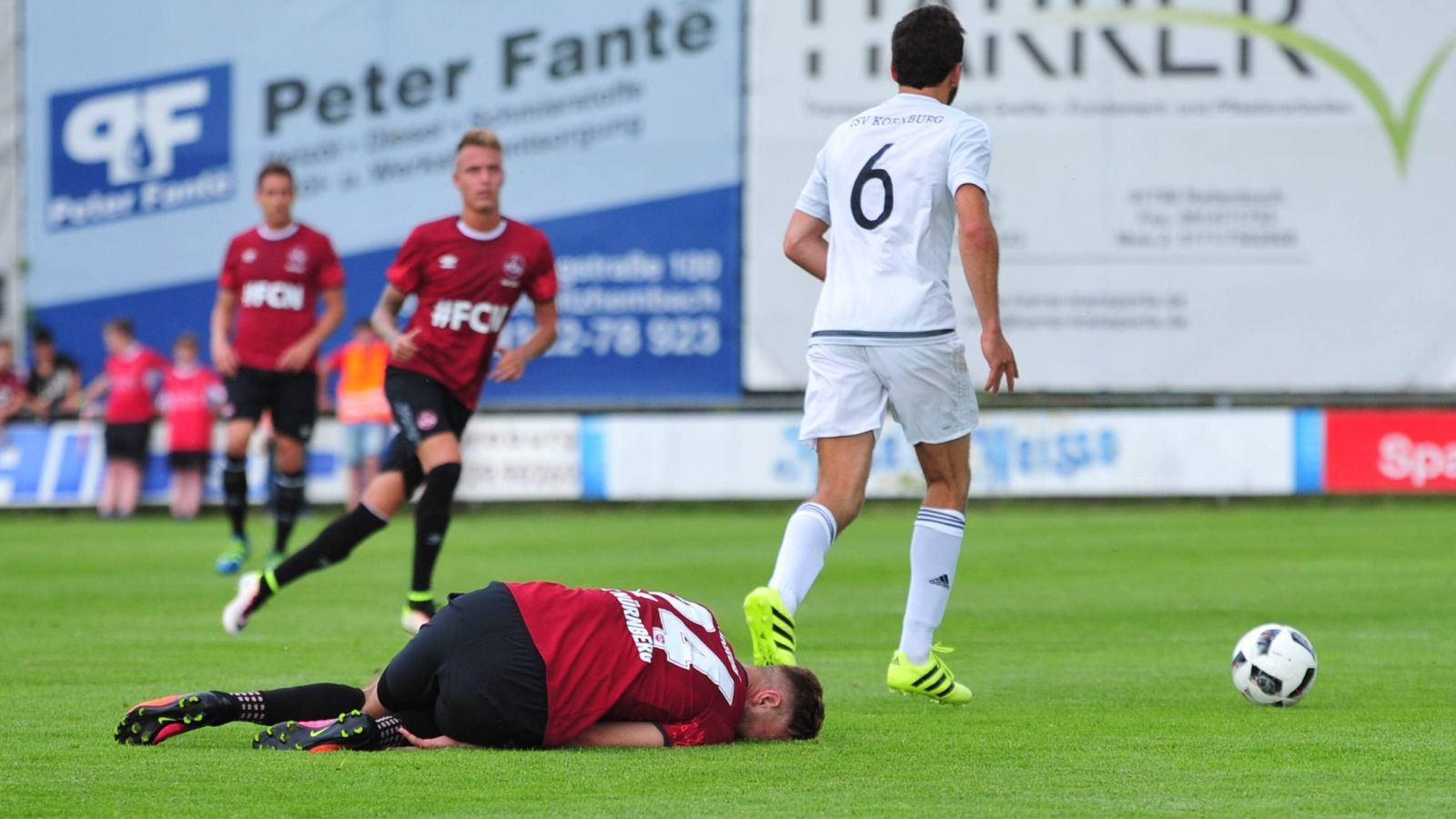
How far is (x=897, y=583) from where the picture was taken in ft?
39.3

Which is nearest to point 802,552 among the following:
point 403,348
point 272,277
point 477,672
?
point 477,672

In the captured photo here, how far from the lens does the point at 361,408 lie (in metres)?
19.8

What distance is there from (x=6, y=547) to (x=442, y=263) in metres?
7.92

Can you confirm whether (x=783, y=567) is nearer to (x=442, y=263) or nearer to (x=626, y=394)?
(x=442, y=263)

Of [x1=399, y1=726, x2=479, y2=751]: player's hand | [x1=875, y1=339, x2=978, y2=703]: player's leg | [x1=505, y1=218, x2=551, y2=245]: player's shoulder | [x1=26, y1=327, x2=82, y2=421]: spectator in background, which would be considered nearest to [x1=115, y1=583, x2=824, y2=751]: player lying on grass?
[x1=399, y1=726, x2=479, y2=751]: player's hand

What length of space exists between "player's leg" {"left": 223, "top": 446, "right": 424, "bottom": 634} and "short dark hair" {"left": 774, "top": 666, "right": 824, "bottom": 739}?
10.9 ft

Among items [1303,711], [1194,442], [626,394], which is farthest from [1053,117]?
[1303,711]

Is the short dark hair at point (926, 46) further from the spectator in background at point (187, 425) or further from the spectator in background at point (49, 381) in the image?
the spectator in background at point (49, 381)

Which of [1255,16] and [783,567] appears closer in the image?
[783,567]

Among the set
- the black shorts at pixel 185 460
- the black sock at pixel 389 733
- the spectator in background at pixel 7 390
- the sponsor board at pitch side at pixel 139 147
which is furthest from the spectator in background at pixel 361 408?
the black sock at pixel 389 733

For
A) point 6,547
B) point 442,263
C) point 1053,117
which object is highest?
point 1053,117

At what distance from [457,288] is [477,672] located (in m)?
4.32

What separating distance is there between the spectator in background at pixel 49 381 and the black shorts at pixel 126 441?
3.56ft

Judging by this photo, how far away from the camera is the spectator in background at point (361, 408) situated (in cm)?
1984
